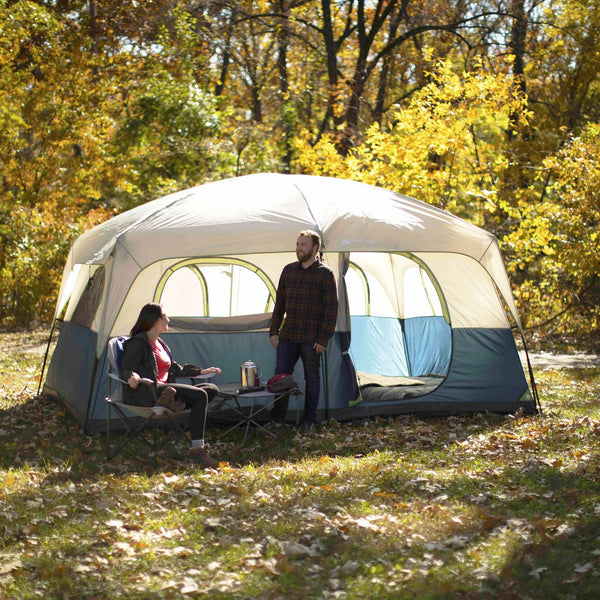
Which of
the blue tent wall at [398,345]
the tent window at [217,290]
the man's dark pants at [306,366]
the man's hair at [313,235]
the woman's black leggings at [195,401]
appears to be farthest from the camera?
the blue tent wall at [398,345]

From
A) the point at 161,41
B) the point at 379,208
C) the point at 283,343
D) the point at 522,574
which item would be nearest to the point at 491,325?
the point at 379,208

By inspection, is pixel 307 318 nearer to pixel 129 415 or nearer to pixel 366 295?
pixel 129 415

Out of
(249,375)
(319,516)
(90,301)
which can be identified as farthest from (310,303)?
(319,516)

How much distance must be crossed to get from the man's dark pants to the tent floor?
766 mm

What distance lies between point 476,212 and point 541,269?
4.95 feet

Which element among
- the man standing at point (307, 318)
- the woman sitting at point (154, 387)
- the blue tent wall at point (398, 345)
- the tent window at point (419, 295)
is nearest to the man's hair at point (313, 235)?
the man standing at point (307, 318)

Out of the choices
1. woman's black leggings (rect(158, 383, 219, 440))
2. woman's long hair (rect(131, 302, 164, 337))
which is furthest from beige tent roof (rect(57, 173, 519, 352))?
woman's black leggings (rect(158, 383, 219, 440))

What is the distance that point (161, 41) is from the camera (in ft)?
67.2

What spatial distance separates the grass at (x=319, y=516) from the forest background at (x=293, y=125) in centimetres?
685

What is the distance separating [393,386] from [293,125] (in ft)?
46.9

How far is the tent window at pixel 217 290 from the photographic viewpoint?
9211 millimetres

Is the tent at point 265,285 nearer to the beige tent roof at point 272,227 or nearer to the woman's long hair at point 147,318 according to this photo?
the beige tent roof at point 272,227

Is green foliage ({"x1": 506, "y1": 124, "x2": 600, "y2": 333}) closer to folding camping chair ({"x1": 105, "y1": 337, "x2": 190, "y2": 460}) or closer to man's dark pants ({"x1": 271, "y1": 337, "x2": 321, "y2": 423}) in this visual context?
man's dark pants ({"x1": 271, "y1": 337, "x2": 321, "y2": 423})

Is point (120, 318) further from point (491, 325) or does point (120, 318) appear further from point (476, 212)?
point (476, 212)
